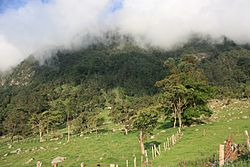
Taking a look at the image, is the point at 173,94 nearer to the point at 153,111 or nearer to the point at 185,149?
the point at 153,111

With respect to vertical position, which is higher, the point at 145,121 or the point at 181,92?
the point at 181,92

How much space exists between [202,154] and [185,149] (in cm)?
588

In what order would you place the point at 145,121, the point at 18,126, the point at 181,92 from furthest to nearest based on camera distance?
the point at 18,126, the point at 181,92, the point at 145,121

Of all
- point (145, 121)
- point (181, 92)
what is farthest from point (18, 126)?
point (145, 121)

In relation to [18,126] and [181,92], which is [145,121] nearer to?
[181,92]

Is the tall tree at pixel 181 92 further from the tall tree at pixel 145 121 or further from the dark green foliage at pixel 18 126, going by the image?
the dark green foliage at pixel 18 126

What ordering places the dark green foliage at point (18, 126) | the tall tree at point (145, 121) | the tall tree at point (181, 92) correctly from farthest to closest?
1. the dark green foliage at point (18, 126)
2. the tall tree at point (181, 92)
3. the tall tree at point (145, 121)

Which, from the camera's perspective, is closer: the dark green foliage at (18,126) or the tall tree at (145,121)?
the tall tree at (145,121)

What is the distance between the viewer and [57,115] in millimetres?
115438

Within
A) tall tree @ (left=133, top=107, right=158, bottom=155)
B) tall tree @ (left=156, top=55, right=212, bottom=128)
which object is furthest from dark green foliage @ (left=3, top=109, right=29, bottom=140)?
tall tree @ (left=133, top=107, right=158, bottom=155)

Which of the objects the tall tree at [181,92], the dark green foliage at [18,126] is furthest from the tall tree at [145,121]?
the dark green foliage at [18,126]

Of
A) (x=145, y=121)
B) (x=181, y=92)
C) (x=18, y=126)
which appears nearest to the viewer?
(x=145, y=121)

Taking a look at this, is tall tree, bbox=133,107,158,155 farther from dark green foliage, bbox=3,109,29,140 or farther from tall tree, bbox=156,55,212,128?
dark green foliage, bbox=3,109,29,140

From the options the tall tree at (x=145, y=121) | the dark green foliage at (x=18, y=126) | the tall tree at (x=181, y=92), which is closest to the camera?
the tall tree at (x=145, y=121)
